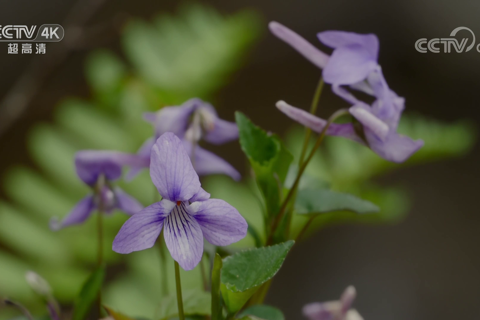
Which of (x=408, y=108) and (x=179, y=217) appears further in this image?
(x=408, y=108)

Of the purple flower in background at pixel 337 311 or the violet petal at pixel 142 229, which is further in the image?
the purple flower in background at pixel 337 311

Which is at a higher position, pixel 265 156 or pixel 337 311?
pixel 265 156

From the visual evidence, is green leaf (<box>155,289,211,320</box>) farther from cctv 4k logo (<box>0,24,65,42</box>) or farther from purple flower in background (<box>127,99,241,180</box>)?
cctv 4k logo (<box>0,24,65,42</box>)

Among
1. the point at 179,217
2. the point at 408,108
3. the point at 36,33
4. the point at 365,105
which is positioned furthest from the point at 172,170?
the point at 408,108

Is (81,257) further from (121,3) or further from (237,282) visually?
(121,3)

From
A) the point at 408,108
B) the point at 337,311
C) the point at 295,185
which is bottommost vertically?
the point at 337,311

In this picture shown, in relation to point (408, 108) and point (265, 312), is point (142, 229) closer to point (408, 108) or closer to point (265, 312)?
point (265, 312)

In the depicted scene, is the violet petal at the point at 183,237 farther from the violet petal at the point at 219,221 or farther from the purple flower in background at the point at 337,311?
the purple flower in background at the point at 337,311

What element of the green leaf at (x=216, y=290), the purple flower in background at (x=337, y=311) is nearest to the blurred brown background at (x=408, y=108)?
the purple flower in background at (x=337, y=311)
